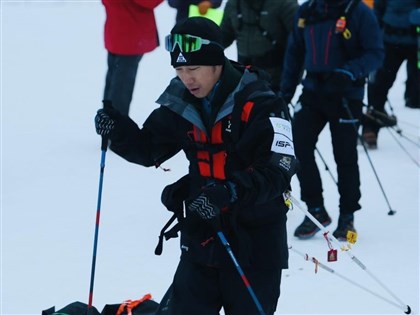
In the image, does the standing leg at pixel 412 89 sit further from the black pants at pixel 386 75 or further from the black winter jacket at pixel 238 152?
the black winter jacket at pixel 238 152

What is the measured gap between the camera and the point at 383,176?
294 inches

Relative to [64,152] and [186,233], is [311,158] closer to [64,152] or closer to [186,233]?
[186,233]

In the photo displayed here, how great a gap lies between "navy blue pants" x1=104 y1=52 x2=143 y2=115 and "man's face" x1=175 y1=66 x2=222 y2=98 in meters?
4.61

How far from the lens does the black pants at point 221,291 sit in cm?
341

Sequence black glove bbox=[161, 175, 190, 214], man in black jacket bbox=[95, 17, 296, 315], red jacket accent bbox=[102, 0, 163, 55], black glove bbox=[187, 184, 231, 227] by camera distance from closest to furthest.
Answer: black glove bbox=[187, 184, 231, 227], man in black jacket bbox=[95, 17, 296, 315], black glove bbox=[161, 175, 190, 214], red jacket accent bbox=[102, 0, 163, 55]

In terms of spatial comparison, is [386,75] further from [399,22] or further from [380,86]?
[399,22]

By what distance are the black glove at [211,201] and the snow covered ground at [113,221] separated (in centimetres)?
177

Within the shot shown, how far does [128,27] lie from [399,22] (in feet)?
8.76

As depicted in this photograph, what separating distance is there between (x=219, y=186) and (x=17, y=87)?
848 centimetres

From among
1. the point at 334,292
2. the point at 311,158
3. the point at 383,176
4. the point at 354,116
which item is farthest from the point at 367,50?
the point at 383,176

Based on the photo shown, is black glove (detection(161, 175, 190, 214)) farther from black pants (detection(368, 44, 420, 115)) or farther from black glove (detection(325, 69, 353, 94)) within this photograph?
black pants (detection(368, 44, 420, 115))

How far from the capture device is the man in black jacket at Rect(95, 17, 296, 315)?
127 inches

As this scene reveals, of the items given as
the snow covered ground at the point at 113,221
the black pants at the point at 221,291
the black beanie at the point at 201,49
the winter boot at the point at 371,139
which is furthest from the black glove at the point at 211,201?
the winter boot at the point at 371,139

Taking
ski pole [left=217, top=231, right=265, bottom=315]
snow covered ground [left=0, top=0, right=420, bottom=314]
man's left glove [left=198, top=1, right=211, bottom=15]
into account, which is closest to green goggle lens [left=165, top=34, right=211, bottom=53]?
ski pole [left=217, top=231, right=265, bottom=315]
